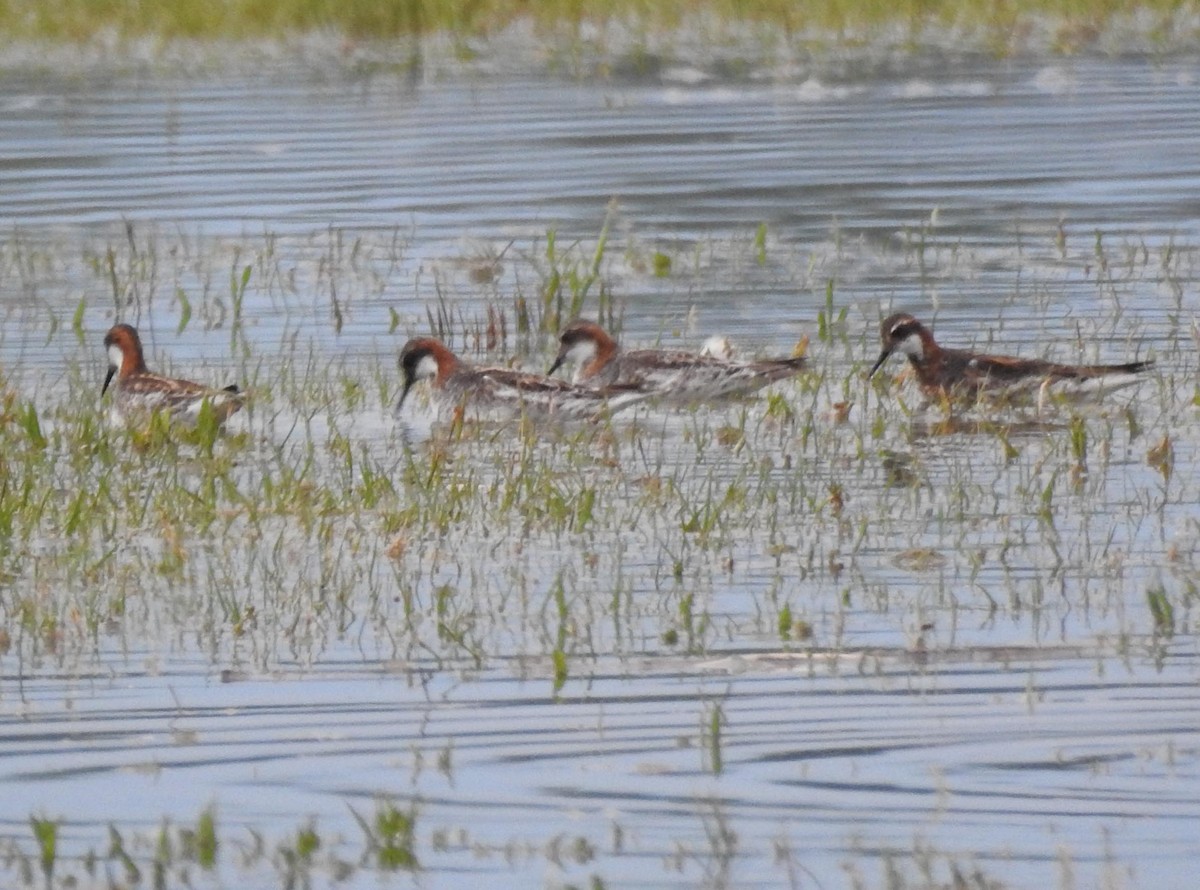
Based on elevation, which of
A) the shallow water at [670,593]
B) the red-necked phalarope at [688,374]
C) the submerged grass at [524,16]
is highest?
the submerged grass at [524,16]

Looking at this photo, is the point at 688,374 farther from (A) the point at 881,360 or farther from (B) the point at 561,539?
(B) the point at 561,539

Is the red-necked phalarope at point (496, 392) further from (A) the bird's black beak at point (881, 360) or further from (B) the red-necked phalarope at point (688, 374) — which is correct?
(A) the bird's black beak at point (881, 360)

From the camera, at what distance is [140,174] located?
856 inches

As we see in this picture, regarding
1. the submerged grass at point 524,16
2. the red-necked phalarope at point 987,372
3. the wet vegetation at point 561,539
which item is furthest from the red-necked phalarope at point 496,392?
the submerged grass at point 524,16

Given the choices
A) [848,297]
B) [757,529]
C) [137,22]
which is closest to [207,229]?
[848,297]

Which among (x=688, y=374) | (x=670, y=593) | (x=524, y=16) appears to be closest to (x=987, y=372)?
(x=688, y=374)

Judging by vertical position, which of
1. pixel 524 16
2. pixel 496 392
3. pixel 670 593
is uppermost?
pixel 524 16

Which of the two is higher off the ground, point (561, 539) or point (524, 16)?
point (524, 16)

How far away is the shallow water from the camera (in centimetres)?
634

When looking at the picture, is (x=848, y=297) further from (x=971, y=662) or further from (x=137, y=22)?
(x=137, y=22)

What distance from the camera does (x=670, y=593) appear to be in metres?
8.38

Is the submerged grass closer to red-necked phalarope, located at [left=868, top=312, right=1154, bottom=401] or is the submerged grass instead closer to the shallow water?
the shallow water

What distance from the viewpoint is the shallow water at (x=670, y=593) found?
6336 millimetres

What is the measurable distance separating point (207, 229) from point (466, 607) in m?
10.8
